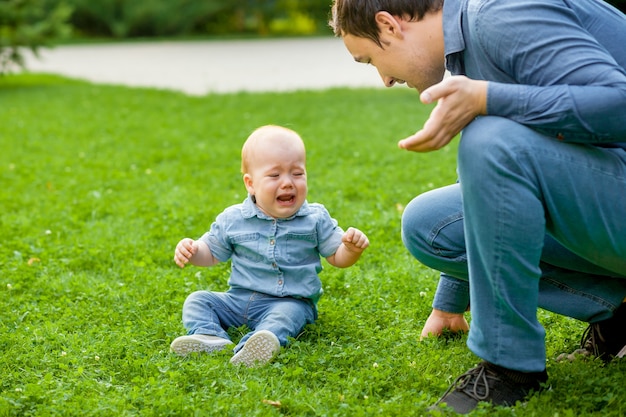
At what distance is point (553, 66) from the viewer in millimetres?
2295

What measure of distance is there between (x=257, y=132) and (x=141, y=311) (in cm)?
87

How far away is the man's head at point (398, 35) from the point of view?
101 inches

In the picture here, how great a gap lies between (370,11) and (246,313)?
4.32ft

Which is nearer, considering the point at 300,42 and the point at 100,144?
the point at 100,144

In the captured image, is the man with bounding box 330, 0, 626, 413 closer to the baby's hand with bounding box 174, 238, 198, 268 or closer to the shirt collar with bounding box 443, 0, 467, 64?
the shirt collar with bounding box 443, 0, 467, 64

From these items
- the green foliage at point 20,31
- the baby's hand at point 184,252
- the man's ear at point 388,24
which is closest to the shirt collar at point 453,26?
the man's ear at point 388,24

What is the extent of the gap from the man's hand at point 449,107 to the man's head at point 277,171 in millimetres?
1022

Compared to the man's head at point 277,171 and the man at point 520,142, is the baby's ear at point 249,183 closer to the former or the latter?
the man's head at point 277,171

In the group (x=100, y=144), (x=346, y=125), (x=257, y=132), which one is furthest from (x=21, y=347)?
(x=346, y=125)

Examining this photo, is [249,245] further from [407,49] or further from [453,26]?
[453,26]

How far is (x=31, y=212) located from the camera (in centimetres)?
531

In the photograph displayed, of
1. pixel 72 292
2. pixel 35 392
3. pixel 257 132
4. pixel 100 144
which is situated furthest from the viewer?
pixel 100 144

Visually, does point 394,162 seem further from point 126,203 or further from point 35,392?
point 35,392

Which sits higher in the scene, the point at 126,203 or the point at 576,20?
the point at 576,20
